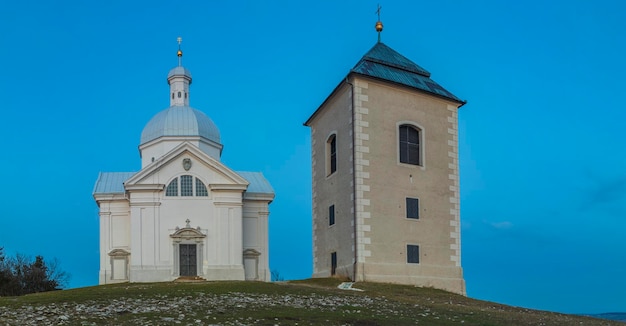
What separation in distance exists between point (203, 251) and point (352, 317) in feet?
101

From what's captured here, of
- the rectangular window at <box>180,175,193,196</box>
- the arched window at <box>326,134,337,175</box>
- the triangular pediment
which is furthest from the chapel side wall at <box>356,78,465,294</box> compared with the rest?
the rectangular window at <box>180,175,193,196</box>

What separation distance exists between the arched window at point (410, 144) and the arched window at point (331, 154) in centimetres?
373

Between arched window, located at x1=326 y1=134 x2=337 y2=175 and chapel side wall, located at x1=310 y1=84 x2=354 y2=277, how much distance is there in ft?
0.57

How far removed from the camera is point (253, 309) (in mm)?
23188

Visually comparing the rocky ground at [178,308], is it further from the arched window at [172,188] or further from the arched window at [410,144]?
the arched window at [172,188]

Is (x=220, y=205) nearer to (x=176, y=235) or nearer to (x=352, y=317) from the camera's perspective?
(x=176, y=235)

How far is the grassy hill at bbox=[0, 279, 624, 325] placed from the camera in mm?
20828

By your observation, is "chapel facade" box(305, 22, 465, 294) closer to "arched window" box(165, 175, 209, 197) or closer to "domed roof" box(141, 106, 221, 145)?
"arched window" box(165, 175, 209, 197)

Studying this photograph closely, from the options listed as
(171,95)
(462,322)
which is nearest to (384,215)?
(462,322)

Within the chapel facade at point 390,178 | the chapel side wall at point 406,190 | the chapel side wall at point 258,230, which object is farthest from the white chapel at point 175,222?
the chapel side wall at point 406,190

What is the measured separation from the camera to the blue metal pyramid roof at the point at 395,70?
3828cm

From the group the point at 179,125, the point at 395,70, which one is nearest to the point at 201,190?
the point at 179,125

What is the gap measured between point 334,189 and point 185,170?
638 inches

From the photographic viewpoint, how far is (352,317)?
22.6 meters
